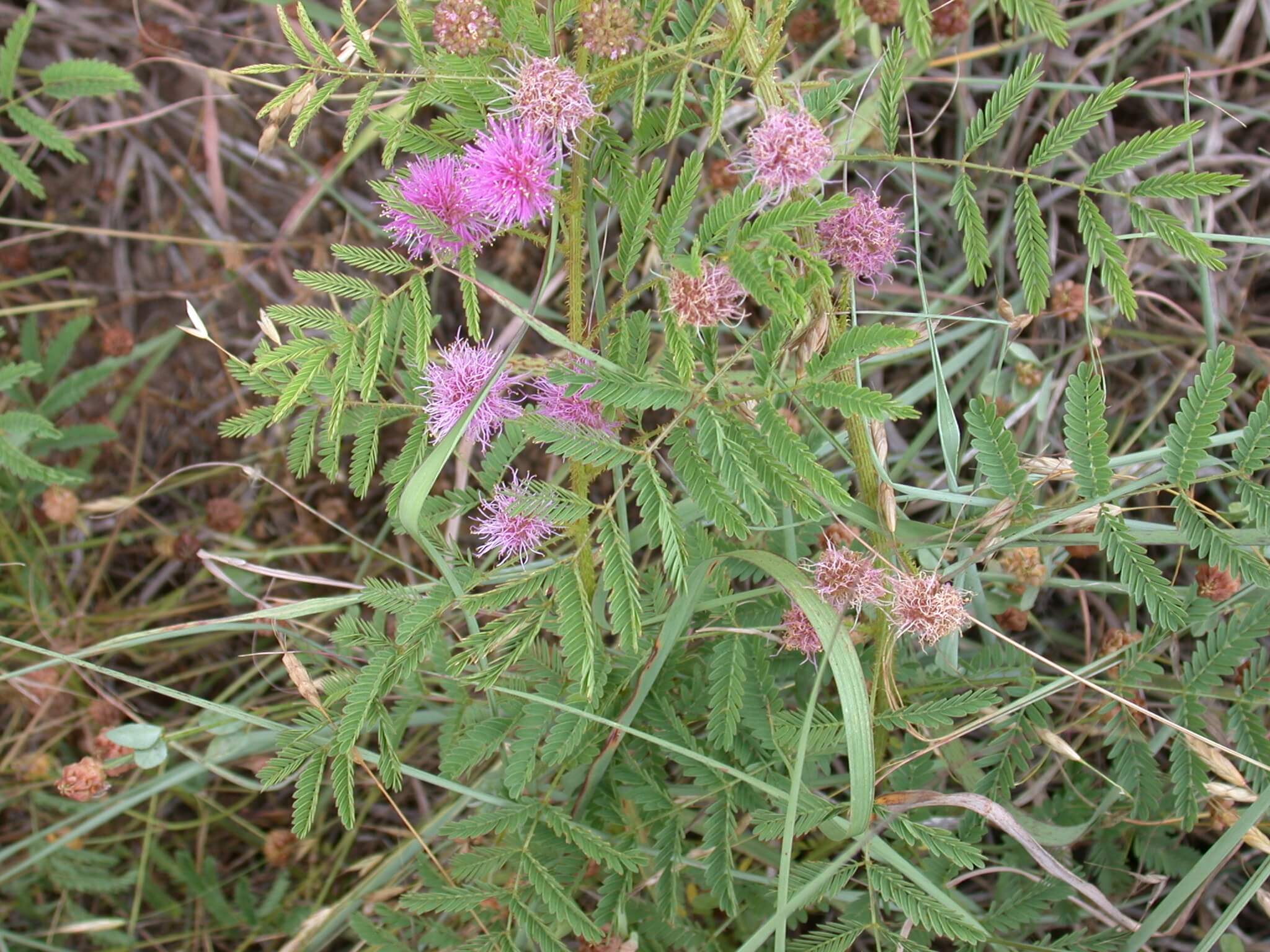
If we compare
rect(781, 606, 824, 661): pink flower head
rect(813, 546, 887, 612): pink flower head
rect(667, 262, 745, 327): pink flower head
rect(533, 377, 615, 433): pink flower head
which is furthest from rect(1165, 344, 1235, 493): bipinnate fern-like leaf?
rect(533, 377, 615, 433): pink flower head

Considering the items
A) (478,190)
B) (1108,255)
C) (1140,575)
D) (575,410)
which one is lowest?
(1140,575)

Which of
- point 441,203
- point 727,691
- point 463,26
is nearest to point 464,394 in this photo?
point 441,203

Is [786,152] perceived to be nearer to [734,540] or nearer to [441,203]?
[441,203]

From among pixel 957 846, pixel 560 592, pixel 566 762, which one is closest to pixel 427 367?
pixel 560 592

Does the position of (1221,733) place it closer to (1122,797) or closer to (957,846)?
(1122,797)

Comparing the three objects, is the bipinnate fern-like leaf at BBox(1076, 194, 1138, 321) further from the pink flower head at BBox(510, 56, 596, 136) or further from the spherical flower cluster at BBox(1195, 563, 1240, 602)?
the pink flower head at BBox(510, 56, 596, 136)
